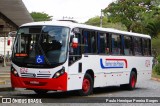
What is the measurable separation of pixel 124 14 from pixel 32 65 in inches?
2514

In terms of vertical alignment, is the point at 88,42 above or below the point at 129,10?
below

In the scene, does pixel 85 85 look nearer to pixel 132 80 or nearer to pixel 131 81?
pixel 131 81

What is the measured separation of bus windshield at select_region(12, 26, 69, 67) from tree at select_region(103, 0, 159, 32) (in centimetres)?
5916

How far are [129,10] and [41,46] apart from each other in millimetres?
62937

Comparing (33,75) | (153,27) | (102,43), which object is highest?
(153,27)

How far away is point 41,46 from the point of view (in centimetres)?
1656

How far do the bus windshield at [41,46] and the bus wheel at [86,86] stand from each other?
6.65 ft

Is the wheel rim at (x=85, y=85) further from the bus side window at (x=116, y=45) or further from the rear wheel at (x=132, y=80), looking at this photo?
the rear wheel at (x=132, y=80)

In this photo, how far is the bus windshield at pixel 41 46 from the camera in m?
16.4

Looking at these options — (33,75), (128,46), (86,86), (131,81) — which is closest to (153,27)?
(131,81)

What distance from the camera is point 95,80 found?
19078 mm

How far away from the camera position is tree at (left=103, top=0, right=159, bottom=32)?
253ft

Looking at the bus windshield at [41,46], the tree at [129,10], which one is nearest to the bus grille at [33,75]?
the bus windshield at [41,46]

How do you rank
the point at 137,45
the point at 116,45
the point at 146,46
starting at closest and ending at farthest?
the point at 116,45 < the point at 137,45 < the point at 146,46
